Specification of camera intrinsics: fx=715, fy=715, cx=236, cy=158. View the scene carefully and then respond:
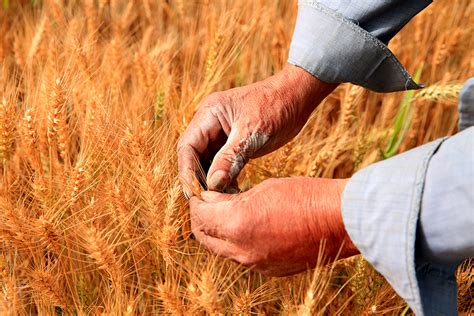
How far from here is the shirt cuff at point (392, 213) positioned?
1.08 m

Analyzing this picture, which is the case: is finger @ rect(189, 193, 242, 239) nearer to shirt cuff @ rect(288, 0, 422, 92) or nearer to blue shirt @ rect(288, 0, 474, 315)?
blue shirt @ rect(288, 0, 474, 315)

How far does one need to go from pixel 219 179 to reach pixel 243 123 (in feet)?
0.57

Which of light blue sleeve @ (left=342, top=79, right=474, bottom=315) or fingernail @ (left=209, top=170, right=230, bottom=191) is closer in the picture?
light blue sleeve @ (left=342, top=79, right=474, bottom=315)

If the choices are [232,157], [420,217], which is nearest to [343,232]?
[420,217]

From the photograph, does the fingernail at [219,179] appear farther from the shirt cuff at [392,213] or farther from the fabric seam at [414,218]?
the fabric seam at [414,218]

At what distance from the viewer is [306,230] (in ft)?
3.84

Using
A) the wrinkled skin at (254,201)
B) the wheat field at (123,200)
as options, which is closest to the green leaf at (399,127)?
the wheat field at (123,200)

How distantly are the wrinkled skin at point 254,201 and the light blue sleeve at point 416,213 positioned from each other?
0.23ft

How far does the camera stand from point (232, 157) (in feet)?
4.30

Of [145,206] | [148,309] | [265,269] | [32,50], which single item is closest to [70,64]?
[32,50]

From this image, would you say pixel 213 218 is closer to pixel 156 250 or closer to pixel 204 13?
pixel 156 250

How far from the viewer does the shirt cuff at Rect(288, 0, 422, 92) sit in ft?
4.77

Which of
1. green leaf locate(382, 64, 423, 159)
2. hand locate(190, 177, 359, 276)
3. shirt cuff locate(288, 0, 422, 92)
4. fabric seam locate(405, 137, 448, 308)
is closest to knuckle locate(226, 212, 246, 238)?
hand locate(190, 177, 359, 276)

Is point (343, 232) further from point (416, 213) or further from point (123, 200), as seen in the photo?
point (123, 200)
